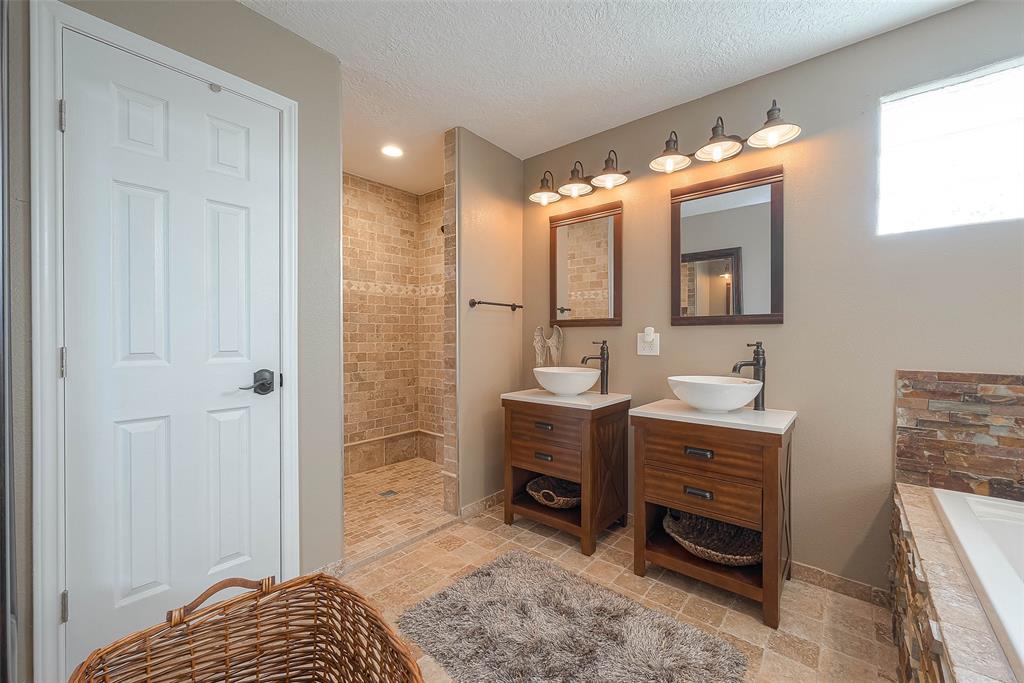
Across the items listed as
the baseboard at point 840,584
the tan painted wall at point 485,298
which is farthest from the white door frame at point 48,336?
the baseboard at point 840,584

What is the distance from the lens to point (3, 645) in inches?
43.4

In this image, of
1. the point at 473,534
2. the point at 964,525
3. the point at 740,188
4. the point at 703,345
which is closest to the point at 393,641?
the point at 473,534

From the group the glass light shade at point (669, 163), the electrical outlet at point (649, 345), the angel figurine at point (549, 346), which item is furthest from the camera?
the angel figurine at point (549, 346)

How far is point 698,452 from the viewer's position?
1910mm

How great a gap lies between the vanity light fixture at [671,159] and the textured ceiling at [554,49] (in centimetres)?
34

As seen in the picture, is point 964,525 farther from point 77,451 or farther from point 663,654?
point 77,451

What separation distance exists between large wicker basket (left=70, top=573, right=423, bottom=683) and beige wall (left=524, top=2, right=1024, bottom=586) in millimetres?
2096

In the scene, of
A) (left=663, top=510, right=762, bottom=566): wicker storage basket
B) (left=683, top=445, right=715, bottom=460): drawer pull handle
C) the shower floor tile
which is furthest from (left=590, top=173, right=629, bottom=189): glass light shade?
the shower floor tile

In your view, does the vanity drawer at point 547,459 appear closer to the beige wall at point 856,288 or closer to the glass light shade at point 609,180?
the beige wall at point 856,288

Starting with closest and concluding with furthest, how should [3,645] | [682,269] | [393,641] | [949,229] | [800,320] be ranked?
[393,641] < [3,645] < [949,229] < [800,320] < [682,269]

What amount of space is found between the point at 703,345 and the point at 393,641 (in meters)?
2.12

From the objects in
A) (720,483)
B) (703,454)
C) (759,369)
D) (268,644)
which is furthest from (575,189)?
(268,644)

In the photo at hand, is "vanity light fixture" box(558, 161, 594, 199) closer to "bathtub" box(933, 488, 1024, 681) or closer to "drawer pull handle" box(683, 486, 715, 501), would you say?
"drawer pull handle" box(683, 486, 715, 501)

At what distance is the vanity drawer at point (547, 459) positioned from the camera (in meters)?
2.39
